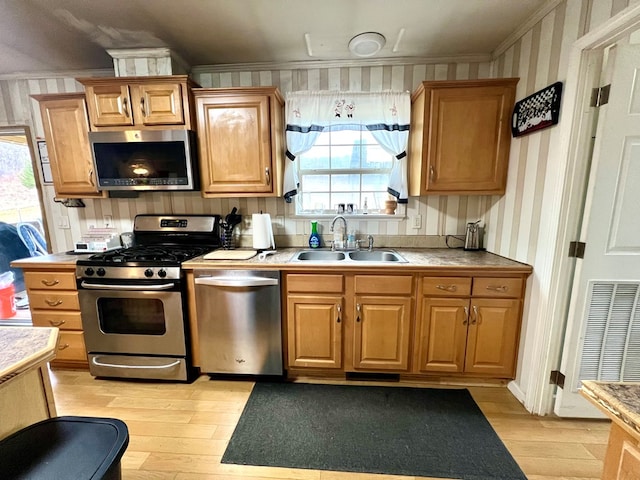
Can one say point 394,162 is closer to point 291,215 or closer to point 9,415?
point 291,215

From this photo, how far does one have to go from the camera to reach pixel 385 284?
2.00m

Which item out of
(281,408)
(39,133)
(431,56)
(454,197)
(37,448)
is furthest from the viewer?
(39,133)

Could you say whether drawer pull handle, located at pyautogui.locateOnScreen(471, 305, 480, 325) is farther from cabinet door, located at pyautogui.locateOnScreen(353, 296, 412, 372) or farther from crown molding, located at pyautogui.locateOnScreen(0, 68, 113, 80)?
crown molding, located at pyautogui.locateOnScreen(0, 68, 113, 80)

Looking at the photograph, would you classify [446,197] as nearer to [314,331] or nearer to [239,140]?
[314,331]

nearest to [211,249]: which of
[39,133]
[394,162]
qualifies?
[394,162]

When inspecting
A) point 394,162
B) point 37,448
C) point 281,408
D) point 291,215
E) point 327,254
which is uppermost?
point 394,162

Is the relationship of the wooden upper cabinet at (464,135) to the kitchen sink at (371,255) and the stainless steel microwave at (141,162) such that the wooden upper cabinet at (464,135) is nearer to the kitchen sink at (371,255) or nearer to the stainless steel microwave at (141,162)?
the kitchen sink at (371,255)

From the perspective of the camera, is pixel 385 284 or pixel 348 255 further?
pixel 348 255

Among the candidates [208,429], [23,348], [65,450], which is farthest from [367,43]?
[208,429]

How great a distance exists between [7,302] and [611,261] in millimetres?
5336

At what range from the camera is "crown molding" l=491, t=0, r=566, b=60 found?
1.67 metres

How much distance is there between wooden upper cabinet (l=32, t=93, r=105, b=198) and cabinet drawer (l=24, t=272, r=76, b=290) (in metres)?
0.70

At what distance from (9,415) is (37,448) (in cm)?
16

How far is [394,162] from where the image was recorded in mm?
2502
